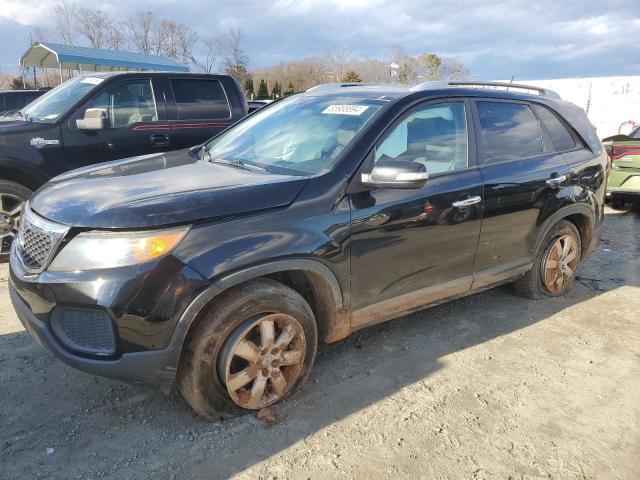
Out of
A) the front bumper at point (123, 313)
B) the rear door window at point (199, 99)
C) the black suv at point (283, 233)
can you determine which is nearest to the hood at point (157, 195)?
A: the black suv at point (283, 233)

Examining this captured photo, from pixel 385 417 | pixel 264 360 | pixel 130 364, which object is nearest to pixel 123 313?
pixel 130 364

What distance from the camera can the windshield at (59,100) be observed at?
5.45m

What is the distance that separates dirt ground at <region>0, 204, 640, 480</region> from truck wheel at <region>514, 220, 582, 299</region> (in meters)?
0.53

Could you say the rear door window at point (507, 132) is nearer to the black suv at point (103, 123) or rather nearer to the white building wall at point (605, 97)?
the black suv at point (103, 123)

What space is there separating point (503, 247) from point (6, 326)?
3.76 m

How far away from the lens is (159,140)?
231 inches

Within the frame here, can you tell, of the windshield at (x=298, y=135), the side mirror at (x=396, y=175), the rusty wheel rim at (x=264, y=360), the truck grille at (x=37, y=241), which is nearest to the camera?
the truck grille at (x=37, y=241)

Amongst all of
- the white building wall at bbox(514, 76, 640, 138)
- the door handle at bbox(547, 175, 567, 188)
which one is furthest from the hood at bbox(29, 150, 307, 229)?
the white building wall at bbox(514, 76, 640, 138)

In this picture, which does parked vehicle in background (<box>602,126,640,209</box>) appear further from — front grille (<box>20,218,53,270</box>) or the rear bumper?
front grille (<box>20,218,53,270</box>)

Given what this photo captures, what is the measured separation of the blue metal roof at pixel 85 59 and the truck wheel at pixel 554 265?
19.3m

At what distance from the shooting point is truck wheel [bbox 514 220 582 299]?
4.33 meters

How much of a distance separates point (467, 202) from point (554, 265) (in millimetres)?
1558

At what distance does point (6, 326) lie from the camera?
149 inches

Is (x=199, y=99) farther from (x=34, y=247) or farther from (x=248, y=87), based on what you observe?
(x=248, y=87)
